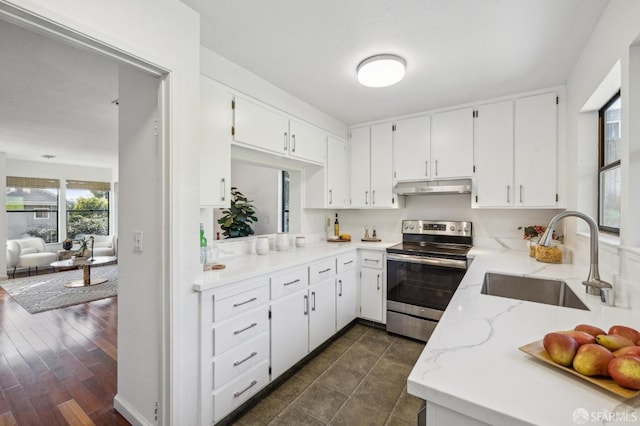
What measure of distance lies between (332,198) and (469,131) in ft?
5.32

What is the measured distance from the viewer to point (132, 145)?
174cm

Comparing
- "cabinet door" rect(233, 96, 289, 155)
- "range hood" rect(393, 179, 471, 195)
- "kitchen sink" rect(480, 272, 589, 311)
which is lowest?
"kitchen sink" rect(480, 272, 589, 311)

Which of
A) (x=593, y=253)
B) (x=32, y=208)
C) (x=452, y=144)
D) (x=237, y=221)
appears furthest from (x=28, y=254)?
(x=593, y=253)

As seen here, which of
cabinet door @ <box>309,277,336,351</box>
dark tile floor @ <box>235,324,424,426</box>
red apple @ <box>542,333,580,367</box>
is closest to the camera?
red apple @ <box>542,333,580,367</box>

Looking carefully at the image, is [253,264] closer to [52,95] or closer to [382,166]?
[382,166]

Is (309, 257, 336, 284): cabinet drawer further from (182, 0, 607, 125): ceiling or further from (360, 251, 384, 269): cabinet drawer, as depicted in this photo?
(182, 0, 607, 125): ceiling

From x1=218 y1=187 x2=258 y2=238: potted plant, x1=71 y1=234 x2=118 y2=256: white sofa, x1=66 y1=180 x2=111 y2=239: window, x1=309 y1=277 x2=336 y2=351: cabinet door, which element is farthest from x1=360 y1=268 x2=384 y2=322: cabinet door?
x1=66 y1=180 x2=111 y2=239: window

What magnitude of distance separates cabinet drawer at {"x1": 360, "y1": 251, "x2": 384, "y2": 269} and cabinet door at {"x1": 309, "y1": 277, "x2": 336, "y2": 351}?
53 centimetres

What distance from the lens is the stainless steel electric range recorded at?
265 centimetres

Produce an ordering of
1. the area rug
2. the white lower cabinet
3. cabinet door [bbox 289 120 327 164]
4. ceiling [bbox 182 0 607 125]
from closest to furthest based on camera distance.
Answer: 1. ceiling [bbox 182 0 607 125]
2. cabinet door [bbox 289 120 327 164]
3. the white lower cabinet
4. the area rug

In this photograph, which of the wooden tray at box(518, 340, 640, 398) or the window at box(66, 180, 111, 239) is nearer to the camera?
the wooden tray at box(518, 340, 640, 398)

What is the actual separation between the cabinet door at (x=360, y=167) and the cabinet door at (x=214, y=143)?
1.87 m

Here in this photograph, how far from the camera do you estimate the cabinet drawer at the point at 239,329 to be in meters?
1.65

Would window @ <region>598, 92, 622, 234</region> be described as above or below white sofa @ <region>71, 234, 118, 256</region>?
above
